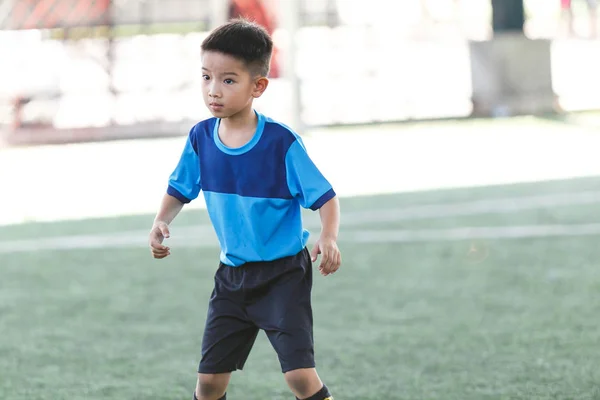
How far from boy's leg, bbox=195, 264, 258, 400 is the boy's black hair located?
1.86 ft

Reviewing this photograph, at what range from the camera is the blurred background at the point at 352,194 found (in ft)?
15.4

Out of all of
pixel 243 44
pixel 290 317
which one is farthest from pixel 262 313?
pixel 243 44

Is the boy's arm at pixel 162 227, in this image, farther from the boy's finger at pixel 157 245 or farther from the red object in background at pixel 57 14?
the red object in background at pixel 57 14

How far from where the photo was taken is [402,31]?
1659 centimetres

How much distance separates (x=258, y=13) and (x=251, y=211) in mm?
13655

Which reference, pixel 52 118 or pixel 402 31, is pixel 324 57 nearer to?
pixel 402 31

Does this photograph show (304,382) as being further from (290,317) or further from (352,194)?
(352,194)

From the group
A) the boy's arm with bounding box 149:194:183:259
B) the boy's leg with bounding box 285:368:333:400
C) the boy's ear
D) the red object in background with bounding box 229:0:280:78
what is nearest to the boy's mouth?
the boy's ear

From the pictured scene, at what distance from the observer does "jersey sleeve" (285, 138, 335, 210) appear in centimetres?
324

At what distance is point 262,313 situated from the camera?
11.0ft

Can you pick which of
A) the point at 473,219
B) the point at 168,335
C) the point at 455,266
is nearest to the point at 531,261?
the point at 455,266

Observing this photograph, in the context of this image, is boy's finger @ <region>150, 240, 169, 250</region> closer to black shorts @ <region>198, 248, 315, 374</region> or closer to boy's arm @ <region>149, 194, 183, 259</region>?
boy's arm @ <region>149, 194, 183, 259</region>

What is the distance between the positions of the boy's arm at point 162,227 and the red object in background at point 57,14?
41.4ft

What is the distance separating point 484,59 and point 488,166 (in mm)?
5061
